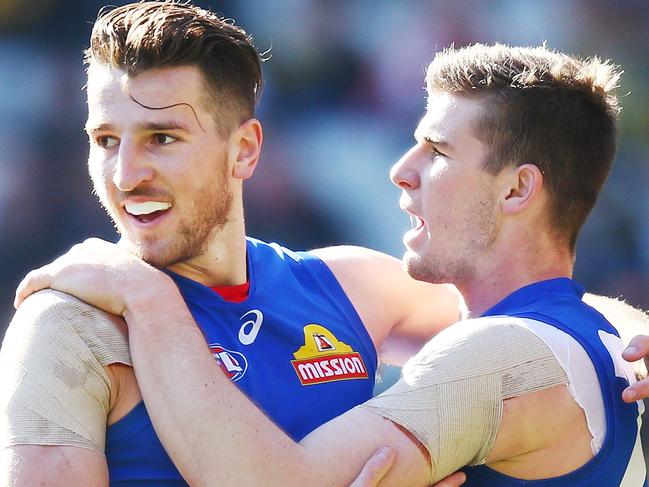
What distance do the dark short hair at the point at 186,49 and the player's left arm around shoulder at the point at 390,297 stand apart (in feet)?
1.92

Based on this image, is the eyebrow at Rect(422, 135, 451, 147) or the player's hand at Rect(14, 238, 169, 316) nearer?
the player's hand at Rect(14, 238, 169, 316)

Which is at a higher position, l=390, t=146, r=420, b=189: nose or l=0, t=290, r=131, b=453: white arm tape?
l=390, t=146, r=420, b=189: nose

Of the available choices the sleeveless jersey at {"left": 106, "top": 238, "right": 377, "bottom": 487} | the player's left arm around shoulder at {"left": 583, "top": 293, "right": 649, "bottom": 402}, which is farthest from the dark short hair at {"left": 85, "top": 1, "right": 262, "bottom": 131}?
the player's left arm around shoulder at {"left": 583, "top": 293, "right": 649, "bottom": 402}

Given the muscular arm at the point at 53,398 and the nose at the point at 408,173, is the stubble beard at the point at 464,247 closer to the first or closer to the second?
the nose at the point at 408,173

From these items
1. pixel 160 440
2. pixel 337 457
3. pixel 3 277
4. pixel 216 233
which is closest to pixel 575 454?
pixel 337 457

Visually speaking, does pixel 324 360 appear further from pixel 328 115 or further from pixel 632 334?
pixel 328 115

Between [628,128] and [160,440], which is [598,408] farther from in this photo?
[628,128]

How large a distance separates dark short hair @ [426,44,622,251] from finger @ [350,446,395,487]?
927mm

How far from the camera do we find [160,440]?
8.14ft

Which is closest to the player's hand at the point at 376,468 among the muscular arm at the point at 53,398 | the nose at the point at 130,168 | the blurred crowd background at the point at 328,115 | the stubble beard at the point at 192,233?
the muscular arm at the point at 53,398

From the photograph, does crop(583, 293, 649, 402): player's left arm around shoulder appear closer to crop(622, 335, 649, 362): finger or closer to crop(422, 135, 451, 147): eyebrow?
crop(622, 335, 649, 362): finger

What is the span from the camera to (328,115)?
5883 mm

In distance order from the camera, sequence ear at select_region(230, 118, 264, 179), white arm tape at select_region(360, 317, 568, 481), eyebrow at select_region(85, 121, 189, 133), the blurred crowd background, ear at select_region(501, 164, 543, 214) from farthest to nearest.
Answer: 1. the blurred crowd background
2. ear at select_region(230, 118, 264, 179)
3. ear at select_region(501, 164, 543, 214)
4. eyebrow at select_region(85, 121, 189, 133)
5. white arm tape at select_region(360, 317, 568, 481)

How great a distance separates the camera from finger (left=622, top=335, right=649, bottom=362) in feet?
8.83
